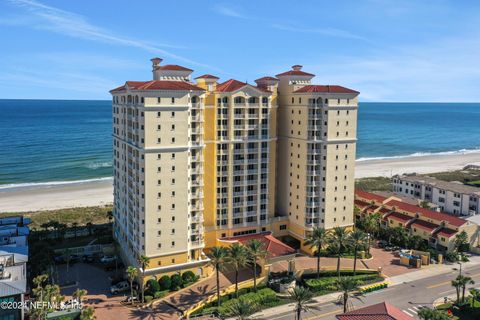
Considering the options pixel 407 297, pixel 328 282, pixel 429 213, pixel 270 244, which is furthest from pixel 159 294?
pixel 429 213

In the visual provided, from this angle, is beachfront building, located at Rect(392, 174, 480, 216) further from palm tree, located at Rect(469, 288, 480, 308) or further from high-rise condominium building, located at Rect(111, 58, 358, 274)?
palm tree, located at Rect(469, 288, 480, 308)

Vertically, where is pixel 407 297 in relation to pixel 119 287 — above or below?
below

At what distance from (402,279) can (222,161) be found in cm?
3186

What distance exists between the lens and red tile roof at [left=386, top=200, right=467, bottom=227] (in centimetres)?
7131

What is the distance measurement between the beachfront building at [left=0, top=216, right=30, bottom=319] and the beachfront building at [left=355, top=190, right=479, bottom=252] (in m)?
59.5

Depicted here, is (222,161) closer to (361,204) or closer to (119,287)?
(119,287)

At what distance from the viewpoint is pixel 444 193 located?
92.1 m

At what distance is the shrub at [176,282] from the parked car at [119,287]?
243 inches

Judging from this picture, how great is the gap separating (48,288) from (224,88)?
3804 cm

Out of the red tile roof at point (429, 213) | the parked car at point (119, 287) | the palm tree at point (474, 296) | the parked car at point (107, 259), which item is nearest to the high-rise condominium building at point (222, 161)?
the parked car at point (107, 259)

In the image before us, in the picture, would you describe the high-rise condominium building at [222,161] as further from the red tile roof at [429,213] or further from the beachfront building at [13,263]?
the beachfront building at [13,263]

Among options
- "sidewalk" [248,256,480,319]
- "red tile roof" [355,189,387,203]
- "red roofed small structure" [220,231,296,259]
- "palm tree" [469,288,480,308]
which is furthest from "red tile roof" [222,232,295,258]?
"red tile roof" [355,189,387,203]

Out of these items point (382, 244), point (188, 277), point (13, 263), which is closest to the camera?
point (13, 263)

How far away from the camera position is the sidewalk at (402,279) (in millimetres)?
52025
